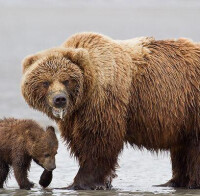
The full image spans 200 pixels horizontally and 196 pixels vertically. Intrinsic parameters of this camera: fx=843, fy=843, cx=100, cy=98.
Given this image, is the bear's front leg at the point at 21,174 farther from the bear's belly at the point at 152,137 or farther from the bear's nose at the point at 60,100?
the bear's belly at the point at 152,137

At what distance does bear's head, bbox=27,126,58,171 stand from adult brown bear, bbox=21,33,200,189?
26 centimetres

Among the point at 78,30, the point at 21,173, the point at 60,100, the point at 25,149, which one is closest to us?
the point at 60,100

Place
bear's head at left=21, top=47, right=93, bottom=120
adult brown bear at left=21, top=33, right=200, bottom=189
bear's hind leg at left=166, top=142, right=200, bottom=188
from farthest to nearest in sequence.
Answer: bear's hind leg at left=166, top=142, right=200, bottom=188, adult brown bear at left=21, top=33, right=200, bottom=189, bear's head at left=21, top=47, right=93, bottom=120

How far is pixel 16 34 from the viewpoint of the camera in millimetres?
28328

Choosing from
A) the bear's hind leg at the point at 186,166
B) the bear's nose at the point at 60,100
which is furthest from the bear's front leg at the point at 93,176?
the bear's hind leg at the point at 186,166

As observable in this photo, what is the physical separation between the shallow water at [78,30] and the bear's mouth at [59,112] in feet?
2.84

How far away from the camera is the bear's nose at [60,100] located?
9.15 metres

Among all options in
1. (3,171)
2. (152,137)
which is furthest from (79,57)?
(3,171)

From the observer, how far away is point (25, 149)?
9625 millimetres

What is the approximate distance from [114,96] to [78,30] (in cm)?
1967

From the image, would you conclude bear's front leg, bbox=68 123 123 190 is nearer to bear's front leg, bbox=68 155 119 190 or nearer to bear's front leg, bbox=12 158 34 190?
bear's front leg, bbox=68 155 119 190

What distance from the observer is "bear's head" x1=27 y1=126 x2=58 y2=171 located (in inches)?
376

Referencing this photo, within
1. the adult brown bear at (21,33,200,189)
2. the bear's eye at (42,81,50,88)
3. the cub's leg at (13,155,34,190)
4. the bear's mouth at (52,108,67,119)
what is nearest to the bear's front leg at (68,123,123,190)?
the adult brown bear at (21,33,200,189)

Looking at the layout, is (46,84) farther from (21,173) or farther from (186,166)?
(186,166)
